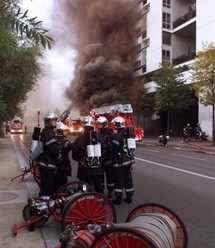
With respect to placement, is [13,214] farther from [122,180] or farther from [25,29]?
[25,29]

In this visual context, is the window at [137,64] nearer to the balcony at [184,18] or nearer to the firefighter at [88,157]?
the balcony at [184,18]

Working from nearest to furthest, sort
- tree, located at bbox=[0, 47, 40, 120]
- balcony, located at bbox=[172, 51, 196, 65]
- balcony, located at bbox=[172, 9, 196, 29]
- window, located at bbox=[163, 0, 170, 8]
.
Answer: tree, located at bbox=[0, 47, 40, 120] < balcony, located at bbox=[172, 9, 196, 29] < balcony, located at bbox=[172, 51, 196, 65] < window, located at bbox=[163, 0, 170, 8]

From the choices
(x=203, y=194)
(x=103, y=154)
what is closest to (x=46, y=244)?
(x=103, y=154)

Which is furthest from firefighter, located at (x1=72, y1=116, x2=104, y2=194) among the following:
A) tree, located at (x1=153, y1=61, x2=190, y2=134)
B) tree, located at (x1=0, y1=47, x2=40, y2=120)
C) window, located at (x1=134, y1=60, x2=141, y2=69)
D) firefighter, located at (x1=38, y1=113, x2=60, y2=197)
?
window, located at (x1=134, y1=60, x2=141, y2=69)

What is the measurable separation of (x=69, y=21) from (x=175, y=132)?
1583 cm

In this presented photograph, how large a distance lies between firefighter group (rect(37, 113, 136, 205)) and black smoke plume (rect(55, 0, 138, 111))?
1110 inches

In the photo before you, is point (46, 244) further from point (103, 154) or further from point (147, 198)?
point (147, 198)

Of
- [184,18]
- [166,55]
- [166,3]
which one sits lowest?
[166,55]

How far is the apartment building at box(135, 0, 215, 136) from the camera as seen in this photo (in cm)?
3991

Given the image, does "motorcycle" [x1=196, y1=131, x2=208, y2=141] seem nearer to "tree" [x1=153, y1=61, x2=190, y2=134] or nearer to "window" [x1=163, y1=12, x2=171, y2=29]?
"tree" [x1=153, y1=61, x2=190, y2=134]

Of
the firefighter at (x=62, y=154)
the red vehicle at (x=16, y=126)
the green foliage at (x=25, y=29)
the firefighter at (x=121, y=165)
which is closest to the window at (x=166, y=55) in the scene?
the red vehicle at (x=16, y=126)

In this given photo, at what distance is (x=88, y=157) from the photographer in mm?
6980

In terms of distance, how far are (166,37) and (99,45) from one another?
792 centimetres

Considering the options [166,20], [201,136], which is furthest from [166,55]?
[201,136]
